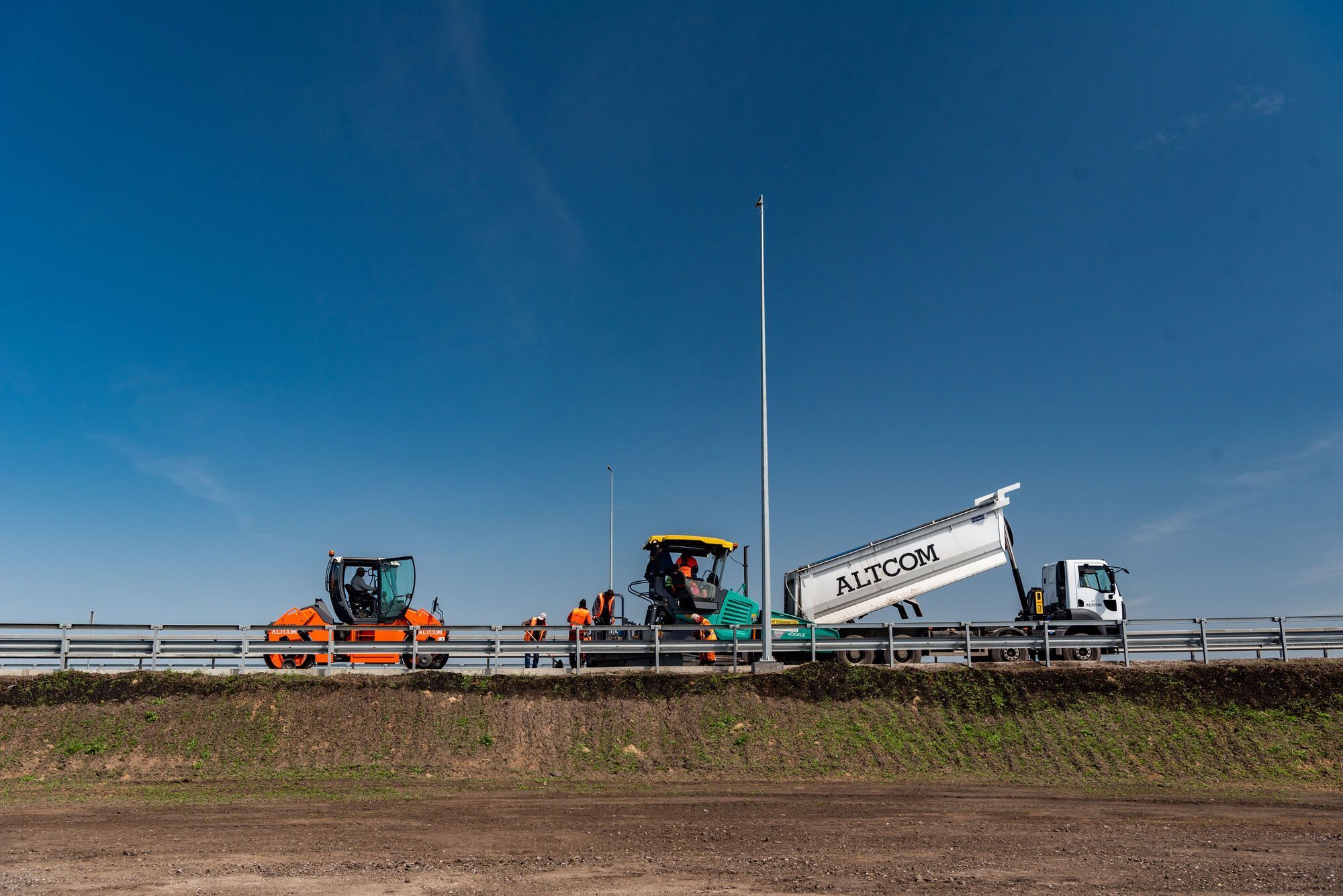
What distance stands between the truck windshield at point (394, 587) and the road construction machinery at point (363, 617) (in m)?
0.02

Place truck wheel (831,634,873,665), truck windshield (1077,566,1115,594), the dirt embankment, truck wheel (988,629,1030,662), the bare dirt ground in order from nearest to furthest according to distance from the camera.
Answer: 1. the bare dirt ground
2. the dirt embankment
3. truck wheel (831,634,873,665)
4. truck wheel (988,629,1030,662)
5. truck windshield (1077,566,1115,594)

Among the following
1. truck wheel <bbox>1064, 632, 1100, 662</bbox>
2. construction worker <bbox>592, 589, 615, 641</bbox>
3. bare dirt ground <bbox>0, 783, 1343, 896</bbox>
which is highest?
construction worker <bbox>592, 589, 615, 641</bbox>

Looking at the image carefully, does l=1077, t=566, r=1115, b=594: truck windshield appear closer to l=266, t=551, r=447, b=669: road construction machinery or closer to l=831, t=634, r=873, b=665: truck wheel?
l=831, t=634, r=873, b=665: truck wheel

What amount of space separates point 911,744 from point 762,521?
5.67 meters

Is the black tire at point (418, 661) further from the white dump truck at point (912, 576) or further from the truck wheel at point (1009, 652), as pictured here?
the truck wheel at point (1009, 652)

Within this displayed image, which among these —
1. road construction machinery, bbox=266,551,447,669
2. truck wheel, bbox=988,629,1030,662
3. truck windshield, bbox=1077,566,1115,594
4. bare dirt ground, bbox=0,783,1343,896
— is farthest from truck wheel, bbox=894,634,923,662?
road construction machinery, bbox=266,551,447,669

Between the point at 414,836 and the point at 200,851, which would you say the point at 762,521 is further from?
the point at 200,851

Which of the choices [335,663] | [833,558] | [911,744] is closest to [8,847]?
[335,663]

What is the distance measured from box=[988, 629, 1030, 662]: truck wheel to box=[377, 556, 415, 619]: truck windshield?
49.4 ft

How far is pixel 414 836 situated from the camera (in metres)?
11.7

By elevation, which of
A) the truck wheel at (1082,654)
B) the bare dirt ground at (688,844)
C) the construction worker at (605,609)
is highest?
the construction worker at (605,609)

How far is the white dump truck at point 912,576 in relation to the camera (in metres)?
22.5

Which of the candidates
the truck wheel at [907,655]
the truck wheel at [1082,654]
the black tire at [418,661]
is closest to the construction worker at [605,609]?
the black tire at [418,661]

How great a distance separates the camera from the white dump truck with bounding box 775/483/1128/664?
22.5m
